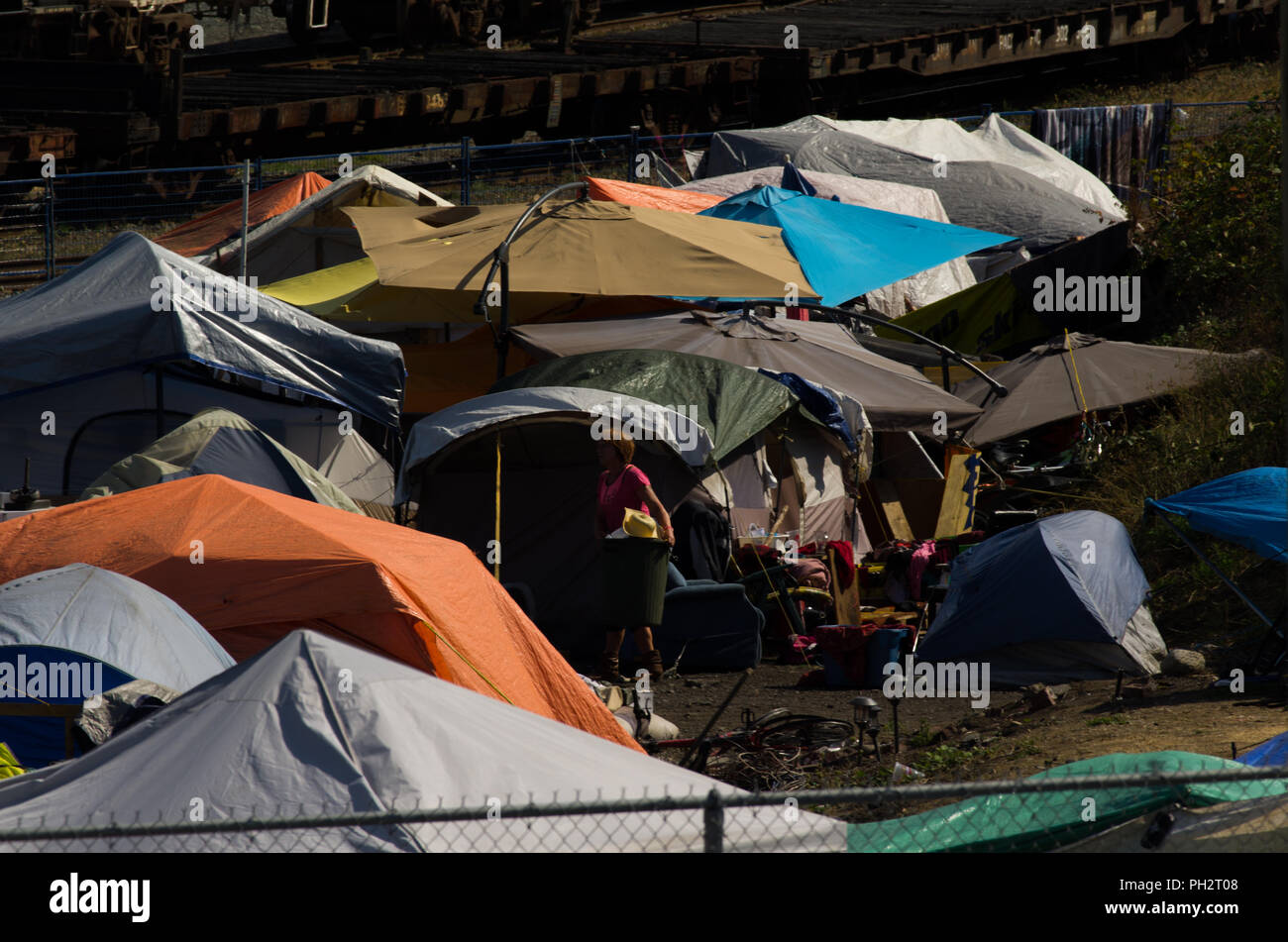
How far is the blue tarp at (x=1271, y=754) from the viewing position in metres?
6.41

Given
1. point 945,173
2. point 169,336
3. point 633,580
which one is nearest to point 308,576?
point 633,580

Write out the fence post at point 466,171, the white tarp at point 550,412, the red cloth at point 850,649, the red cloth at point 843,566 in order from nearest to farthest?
1. the red cloth at point 850,649
2. the white tarp at point 550,412
3. the red cloth at point 843,566
4. the fence post at point 466,171

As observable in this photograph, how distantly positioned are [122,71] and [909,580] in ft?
51.1

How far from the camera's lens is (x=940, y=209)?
827 inches

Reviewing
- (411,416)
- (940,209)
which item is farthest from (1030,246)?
(411,416)

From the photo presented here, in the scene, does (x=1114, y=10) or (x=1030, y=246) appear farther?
(x=1114, y=10)

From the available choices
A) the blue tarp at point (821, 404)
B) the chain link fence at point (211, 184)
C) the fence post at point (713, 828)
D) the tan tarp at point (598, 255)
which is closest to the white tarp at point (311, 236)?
the chain link fence at point (211, 184)

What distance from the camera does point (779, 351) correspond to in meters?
13.8

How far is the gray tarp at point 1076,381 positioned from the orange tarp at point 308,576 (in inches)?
261

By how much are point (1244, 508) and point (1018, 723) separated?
178 centimetres
